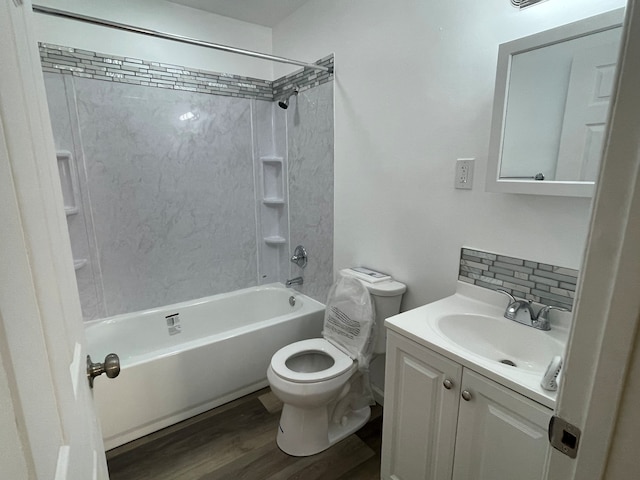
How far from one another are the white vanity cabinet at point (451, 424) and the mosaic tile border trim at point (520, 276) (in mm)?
490

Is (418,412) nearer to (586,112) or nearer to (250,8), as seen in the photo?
(586,112)

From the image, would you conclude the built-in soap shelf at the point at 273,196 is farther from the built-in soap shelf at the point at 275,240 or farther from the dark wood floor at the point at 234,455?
the dark wood floor at the point at 234,455

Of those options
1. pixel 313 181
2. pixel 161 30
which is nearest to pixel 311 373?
pixel 313 181

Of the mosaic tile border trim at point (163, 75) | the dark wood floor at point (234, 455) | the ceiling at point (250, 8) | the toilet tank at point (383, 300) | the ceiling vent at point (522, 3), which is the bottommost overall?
the dark wood floor at point (234, 455)

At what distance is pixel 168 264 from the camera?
8.32 ft

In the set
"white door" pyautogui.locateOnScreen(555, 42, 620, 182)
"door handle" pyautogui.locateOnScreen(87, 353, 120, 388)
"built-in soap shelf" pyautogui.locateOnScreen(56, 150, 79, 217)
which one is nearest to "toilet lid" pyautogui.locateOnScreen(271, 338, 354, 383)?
"door handle" pyautogui.locateOnScreen(87, 353, 120, 388)

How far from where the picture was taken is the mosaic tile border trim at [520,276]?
126 centimetres

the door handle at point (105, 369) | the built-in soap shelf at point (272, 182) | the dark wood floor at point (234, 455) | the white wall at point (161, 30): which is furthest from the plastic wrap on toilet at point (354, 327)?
the white wall at point (161, 30)

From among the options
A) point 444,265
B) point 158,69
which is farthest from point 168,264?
point 444,265

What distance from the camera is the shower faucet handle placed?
8.77 feet

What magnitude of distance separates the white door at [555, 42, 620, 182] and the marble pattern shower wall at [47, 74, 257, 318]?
2153 mm

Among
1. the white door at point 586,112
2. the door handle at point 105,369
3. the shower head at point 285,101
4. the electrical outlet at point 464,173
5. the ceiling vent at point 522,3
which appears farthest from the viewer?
the shower head at point 285,101

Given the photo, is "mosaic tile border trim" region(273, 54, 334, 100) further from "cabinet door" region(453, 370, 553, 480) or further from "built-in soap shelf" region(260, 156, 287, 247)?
"cabinet door" region(453, 370, 553, 480)

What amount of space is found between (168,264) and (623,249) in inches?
103
